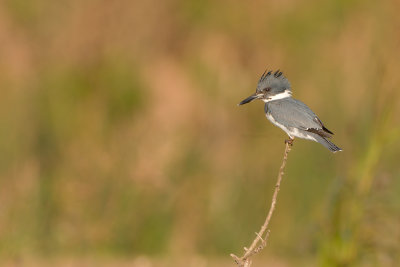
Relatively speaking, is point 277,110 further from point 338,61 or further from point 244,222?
point 338,61

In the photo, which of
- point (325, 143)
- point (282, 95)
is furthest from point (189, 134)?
point (325, 143)

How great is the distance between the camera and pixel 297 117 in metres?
3.64

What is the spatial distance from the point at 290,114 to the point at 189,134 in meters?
4.17

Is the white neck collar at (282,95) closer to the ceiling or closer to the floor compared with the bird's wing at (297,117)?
closer to the ceiling

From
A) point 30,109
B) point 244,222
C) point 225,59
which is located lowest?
point 244,222

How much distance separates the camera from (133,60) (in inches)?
312

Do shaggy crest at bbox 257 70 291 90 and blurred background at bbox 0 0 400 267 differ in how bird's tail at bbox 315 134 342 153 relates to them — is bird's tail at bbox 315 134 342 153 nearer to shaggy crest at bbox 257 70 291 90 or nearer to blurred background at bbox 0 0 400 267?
shaggy crest at bbox 257 70 291 90

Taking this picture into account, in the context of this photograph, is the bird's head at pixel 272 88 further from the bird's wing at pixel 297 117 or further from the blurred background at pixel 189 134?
the blurred background at pixel 189 134

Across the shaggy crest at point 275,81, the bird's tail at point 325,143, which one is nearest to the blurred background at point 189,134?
the bird's tail at point 325,143

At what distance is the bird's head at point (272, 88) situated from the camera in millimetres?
3657

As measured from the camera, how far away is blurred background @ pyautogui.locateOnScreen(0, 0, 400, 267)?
5.10 meters

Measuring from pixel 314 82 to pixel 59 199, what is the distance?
8.34ft

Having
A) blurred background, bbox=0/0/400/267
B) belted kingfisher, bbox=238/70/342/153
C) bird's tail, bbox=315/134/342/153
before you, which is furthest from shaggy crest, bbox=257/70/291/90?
blurred background, bbox=0/0/400/267

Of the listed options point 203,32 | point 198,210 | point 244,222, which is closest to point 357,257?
point 244,222
